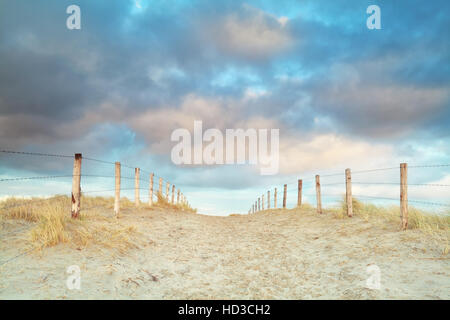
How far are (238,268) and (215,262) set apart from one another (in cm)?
67

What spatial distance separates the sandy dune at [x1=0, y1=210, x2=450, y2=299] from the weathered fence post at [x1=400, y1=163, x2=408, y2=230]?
0.47m

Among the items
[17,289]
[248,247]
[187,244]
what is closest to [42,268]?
[17,289]

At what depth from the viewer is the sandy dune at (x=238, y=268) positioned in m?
4.75

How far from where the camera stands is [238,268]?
21.9 ft

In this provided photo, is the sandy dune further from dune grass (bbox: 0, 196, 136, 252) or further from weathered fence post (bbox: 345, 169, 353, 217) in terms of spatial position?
weathered fence post (bbox: 345, 169, 353, 217)

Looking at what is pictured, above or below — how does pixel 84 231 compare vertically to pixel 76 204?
below

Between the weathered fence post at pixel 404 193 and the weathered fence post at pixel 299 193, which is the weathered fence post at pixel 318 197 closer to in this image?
the weathered fence post at pixel 299 193

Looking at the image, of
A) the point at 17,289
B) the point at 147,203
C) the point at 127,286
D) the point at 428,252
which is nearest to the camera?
the point at 17,289

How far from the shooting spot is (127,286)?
505 cm

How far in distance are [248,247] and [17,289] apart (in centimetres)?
579
